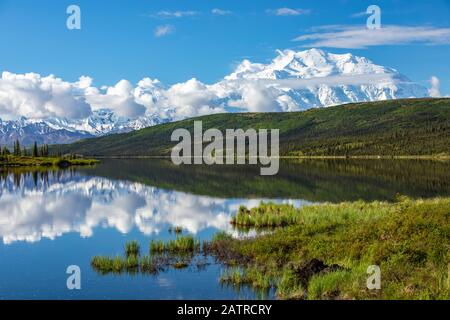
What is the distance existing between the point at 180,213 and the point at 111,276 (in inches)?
1402

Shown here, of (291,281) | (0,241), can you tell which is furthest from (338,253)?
(0,241)

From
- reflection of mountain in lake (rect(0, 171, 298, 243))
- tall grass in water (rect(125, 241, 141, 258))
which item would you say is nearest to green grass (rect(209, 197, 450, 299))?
tall grass in water (rect(125, 241, 141, 258))

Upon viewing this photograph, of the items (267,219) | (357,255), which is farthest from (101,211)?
(357,255)

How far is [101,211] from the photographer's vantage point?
246ft

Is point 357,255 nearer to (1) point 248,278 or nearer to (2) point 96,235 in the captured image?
(1) point 248,278

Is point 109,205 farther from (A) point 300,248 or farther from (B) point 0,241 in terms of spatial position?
(A) point 300,248

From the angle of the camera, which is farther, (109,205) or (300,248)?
(109,205)

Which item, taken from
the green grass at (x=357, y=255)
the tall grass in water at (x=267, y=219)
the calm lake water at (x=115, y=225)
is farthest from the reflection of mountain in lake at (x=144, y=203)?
the green grass at (x=357, y=255)

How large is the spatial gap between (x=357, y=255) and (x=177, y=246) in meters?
16.2

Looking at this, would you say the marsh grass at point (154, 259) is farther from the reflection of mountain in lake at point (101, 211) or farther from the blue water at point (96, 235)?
the reflection of mountain in lake at point (101, 211)

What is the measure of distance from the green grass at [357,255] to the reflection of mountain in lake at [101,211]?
1460cm

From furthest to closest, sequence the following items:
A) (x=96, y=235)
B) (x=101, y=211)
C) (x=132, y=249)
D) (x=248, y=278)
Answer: (x=101, y=211)
(x=96, y=235)
(x=132, y=249)
(x=248, y=278)

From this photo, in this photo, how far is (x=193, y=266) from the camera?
127 ft

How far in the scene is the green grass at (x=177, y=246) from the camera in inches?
1732
